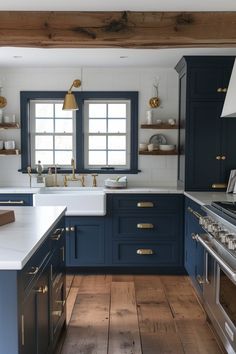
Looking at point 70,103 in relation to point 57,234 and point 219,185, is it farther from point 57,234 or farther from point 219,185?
point 57,234

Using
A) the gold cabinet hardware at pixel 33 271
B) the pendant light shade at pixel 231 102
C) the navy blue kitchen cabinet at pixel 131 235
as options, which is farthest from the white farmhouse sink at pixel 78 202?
the gold cabinet hardware at pixel 33 271

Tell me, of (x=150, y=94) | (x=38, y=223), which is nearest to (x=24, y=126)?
(x=150, y=94)

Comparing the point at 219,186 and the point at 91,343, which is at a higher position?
the point at 219,186

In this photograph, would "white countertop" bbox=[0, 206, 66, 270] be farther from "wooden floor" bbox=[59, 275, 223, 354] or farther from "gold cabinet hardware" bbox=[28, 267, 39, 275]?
"wooden floor" bbox=[59, 275, 223, 354]

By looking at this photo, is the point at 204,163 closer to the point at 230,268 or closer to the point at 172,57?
the point at 172,57

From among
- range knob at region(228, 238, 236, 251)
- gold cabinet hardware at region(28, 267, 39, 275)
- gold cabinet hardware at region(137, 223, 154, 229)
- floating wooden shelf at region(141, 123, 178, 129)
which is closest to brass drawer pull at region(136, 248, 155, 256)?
gold cabinet hardware at region(137, 223, 154, 229)

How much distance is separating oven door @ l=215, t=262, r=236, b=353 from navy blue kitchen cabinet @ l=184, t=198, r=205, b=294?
597 mm

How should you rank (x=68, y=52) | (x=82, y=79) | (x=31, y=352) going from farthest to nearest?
(x=82, y=79), (x=68, y=52), (x=31, y=352)

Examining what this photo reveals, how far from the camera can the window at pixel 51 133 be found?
5.27m

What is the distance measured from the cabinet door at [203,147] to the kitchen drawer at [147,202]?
23 cm

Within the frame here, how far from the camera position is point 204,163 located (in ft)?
15.2

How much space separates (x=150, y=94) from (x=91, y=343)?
3176 mm

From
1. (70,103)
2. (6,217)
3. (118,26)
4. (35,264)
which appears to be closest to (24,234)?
(35,264)

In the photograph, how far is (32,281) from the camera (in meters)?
2.01
